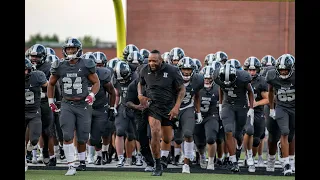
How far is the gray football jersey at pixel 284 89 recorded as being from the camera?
1148 cm

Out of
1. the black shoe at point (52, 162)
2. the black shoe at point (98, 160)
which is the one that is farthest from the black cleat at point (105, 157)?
the black shoe at point (52, 162)

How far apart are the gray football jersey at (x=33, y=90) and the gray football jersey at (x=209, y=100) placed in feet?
8.87

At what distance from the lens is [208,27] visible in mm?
26391

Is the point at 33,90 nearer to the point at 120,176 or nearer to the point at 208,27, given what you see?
the point at 120,176

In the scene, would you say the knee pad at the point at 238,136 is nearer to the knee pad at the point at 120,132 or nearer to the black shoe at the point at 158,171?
the knee pad at the point at 120,132

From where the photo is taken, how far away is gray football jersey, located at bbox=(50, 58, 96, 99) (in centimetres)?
1070

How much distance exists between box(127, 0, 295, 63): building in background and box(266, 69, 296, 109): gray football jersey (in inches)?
565

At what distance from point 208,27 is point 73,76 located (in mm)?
16022

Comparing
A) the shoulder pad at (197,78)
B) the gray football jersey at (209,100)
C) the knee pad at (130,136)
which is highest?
the shoulder pad at (197,78)

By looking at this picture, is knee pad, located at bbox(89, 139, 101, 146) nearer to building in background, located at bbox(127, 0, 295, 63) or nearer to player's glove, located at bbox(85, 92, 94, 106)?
player's glove, located at bbox(85, 92, 94, 106)

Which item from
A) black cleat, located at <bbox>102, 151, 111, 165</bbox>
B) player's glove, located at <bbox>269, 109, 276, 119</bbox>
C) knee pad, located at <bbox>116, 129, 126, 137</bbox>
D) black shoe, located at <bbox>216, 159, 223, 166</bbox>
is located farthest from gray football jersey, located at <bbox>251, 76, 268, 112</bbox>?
black cleat, located at <bbox>102, 151, 111, 165</bbox>
